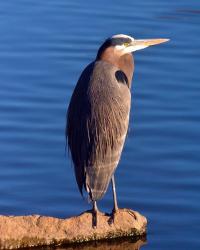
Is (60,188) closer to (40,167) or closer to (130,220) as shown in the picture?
(40,167)

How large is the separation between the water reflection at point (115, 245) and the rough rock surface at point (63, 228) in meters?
0.04

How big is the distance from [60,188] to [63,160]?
58cm

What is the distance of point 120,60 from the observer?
931cm

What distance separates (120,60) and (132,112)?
1.51 metres

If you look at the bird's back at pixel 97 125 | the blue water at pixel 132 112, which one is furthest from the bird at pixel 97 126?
the blue water at pixel 132 112

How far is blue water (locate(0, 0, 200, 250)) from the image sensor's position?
355 inches

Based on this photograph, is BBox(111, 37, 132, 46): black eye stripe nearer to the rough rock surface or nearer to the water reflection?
the rough rock surface

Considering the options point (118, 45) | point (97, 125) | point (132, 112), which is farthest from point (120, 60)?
point (132, 112)

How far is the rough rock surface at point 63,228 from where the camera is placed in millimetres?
7969

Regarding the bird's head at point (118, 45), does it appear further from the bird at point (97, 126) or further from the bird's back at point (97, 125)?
the bird's back at point (97, 125)

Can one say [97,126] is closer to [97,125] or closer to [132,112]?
[97,125]

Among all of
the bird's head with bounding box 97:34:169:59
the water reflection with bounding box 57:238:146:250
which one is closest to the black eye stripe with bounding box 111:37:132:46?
the bird's head with bounding box 97:34:169:59

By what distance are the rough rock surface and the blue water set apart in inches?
7.1

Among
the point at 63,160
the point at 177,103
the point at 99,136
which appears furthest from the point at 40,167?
the point at 177,103
